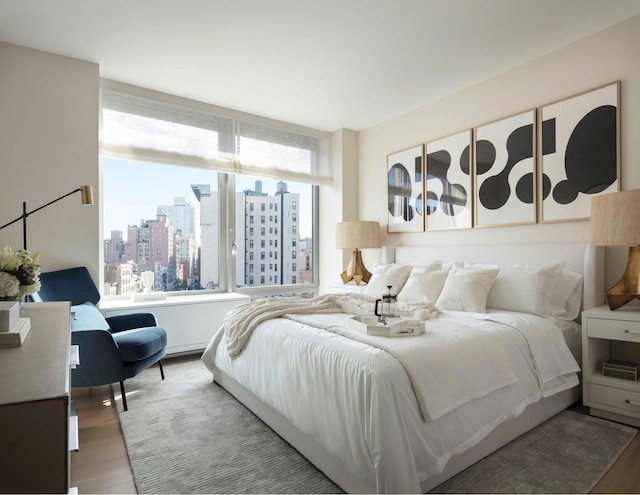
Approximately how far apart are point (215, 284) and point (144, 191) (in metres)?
1.32

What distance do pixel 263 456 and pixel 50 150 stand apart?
302cm

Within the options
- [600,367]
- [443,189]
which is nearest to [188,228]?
[443,189]

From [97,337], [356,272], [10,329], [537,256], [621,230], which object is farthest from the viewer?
[356,272]

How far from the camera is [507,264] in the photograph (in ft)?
10.8

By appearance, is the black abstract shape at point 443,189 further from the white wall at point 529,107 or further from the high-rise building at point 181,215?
the high-rise building at point 181,215

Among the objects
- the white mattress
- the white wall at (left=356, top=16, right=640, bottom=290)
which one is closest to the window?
the white wall at (left=356, top=16, right=640, bottom=290)

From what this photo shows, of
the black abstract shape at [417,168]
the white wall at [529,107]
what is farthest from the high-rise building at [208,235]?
the black abstract shape at [417,168]

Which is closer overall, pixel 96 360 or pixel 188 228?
pixel 96 360

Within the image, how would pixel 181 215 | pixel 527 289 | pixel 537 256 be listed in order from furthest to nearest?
pixel 181 215
pixel 537 256
pixel 527 289

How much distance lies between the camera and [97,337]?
256 centimetres

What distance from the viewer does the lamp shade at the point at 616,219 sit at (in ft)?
7.50

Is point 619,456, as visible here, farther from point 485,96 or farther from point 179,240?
point 179,240

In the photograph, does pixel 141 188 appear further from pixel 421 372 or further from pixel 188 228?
pixel 421 372

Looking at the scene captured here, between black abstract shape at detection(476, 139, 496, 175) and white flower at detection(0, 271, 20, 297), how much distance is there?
3.62 m
